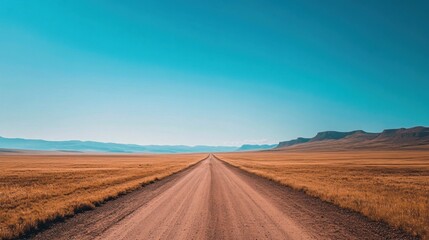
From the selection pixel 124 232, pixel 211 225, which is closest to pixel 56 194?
pixel 124 232

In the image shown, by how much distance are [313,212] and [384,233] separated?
377 cm

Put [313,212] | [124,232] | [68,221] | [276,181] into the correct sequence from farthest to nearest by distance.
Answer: [276,181] < [313,212] < [68,221] < [124,232]

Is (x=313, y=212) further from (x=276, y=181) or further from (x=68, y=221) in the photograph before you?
(x=276, y=181)

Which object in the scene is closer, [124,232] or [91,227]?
[124,232]

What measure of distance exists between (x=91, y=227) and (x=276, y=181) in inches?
852

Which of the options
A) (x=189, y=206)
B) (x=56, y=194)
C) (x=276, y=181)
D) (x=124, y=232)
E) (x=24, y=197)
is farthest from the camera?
(x=276, y=181)

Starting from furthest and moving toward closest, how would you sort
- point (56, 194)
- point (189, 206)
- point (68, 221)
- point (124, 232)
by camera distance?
point (56, 194) → point (189, 206) → point (68, 221) → point (124, 232)

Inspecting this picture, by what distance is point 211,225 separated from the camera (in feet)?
34.4

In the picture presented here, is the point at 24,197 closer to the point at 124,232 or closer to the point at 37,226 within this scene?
the point at 37,226

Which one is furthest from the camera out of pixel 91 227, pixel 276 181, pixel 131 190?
pixel 276 181

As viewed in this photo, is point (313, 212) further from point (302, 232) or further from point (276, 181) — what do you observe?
point (276, 181)

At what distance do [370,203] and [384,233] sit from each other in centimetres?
580

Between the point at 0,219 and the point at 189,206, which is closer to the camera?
the point at 0,219

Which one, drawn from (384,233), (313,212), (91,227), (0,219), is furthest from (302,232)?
(0,219)
